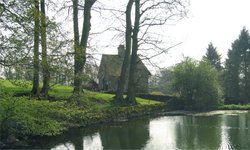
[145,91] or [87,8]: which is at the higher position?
[87,8]

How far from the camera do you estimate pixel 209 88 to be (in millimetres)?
36656

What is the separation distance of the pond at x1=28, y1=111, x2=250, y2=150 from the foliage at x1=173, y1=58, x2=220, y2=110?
16034 mm

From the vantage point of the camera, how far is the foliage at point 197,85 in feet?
119

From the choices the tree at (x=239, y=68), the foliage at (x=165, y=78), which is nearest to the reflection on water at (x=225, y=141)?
the foliage at (x=165, y=78)

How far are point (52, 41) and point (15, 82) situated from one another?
2882 millimetres

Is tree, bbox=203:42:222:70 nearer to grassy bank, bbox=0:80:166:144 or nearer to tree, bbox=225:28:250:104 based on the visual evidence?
tree, bbox=225:28:250:104

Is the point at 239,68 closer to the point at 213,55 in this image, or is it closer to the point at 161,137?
the point at 213,55

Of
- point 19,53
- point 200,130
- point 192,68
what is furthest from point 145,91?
point 19,53

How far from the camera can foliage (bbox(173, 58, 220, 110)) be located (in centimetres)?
3622

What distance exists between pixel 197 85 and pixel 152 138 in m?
21.5

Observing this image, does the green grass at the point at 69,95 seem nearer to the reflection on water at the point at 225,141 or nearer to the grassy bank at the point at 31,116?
the grassy bank at the point at 31,116

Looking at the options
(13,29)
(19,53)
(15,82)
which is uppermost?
(13,29)

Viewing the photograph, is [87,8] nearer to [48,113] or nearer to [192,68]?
[48,113]

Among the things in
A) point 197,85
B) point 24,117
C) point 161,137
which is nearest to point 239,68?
point 197,85
